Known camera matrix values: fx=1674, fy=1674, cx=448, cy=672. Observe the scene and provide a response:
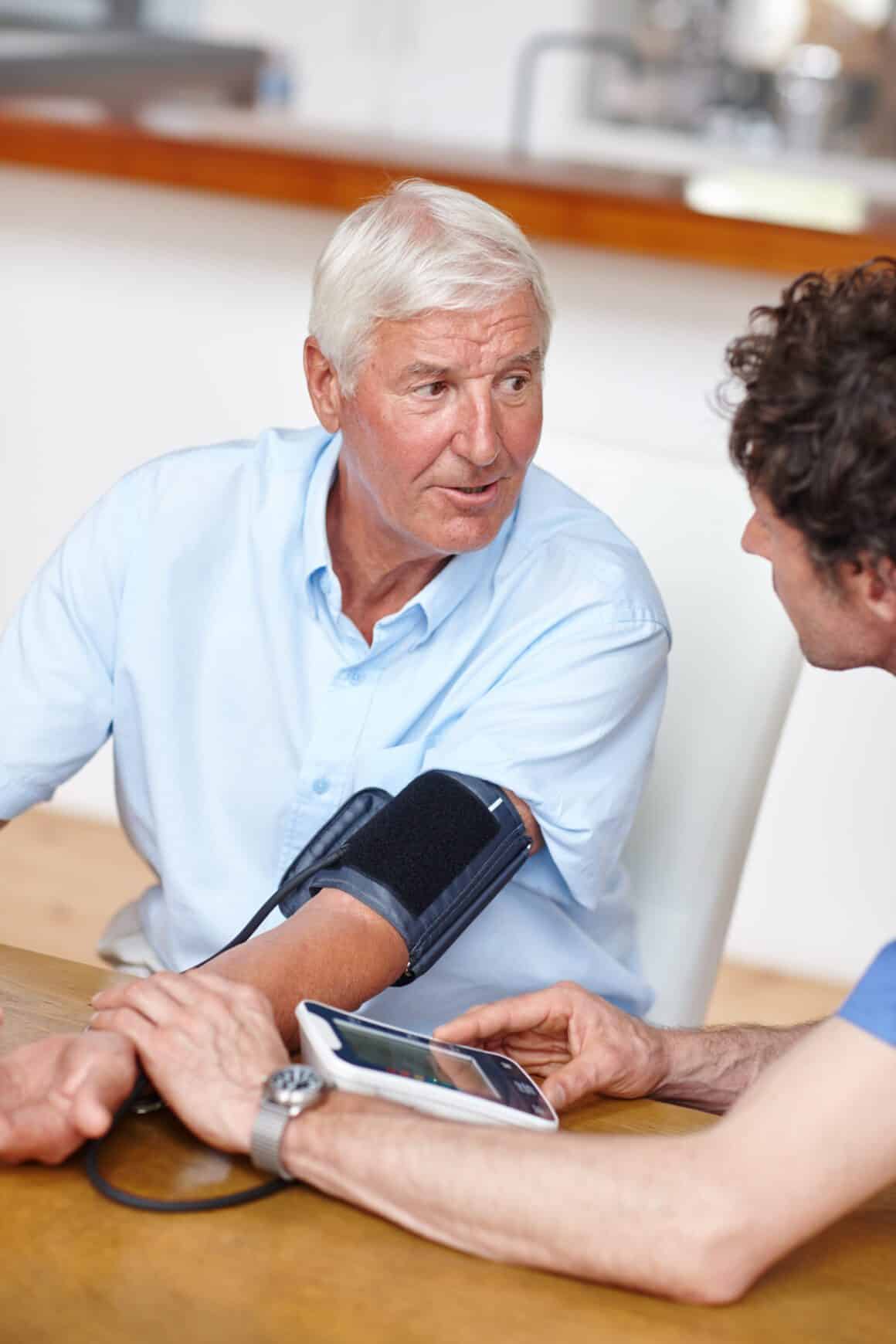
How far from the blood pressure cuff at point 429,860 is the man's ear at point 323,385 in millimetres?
382

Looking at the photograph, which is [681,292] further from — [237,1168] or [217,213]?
[237,1168]

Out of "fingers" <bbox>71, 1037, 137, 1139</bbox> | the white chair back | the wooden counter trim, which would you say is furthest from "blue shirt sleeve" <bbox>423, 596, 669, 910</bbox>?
the wooden counter trim

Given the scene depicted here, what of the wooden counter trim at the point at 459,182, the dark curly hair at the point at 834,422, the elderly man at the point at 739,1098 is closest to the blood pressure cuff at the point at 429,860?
the elderly man at the point at 739,1098

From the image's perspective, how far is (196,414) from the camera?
8.84 ft

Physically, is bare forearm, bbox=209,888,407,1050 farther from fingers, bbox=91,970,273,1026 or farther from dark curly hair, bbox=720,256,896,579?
dark curly hair, bbox=720,256,896,579

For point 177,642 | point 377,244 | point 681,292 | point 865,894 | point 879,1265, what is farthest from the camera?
point 865,894

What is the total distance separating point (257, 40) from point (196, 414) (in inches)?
133

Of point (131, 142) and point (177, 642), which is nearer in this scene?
point (177, 642)

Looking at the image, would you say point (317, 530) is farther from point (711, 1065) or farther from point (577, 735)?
point (711, 1065)

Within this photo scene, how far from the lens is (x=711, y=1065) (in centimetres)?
131

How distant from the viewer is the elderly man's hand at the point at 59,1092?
993 mm

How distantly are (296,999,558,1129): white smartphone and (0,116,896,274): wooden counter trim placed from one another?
1383mm

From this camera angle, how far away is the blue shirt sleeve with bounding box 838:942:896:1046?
0.96 metres

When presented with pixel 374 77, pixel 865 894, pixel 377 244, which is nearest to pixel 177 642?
pixel 377 244
